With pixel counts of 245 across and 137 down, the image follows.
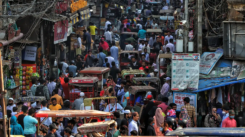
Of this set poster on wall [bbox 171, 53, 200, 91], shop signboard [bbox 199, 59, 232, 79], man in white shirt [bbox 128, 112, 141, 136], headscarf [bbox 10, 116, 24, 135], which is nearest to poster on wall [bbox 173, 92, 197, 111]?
poster on wall [bbox 171, 53, 200, 91]

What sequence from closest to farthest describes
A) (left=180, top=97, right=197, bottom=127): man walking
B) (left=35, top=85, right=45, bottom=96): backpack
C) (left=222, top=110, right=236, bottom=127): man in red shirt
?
(left=222, top=110, right=236, bottom=127): man in red shirt < (left=180, top=97, right=197, bottom=127): man walking < (left=35, top=85, right=45, bottom=96): backpack

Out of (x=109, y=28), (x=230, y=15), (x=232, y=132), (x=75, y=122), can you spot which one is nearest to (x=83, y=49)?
(x=109, y=28)

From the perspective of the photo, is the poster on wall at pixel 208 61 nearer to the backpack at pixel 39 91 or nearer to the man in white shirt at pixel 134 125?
the man in white shirt at pixel 134 125

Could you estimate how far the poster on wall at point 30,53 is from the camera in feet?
60.5

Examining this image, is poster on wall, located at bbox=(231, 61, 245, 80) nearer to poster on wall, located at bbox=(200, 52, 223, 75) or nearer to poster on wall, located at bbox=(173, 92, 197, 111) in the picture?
poster on wall, located at bbox=(200, 52, 223, 75)

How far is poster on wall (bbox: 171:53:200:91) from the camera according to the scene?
45.8 feet

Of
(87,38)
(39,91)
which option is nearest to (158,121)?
(39,91)

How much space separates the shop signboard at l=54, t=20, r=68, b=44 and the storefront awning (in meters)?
8.61

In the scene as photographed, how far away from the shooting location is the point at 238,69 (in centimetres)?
1400

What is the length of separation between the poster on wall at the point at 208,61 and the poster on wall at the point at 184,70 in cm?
63

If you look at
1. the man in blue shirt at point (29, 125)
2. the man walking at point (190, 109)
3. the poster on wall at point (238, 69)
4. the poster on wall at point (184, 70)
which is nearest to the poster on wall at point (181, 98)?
the poster on wall at point (184, 70)

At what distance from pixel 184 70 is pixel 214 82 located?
3.26ft

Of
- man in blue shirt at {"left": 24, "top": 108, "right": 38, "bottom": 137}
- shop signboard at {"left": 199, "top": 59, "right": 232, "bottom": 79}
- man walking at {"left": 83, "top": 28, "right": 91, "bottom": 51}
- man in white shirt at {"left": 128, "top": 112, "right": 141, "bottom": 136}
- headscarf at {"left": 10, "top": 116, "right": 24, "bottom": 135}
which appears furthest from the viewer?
man walking at {"left": 83, "top": 28, "right": 91, "bottom": 51}

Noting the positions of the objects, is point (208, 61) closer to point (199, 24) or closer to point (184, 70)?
point (184, 70)
